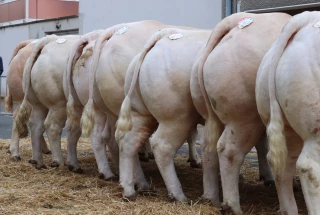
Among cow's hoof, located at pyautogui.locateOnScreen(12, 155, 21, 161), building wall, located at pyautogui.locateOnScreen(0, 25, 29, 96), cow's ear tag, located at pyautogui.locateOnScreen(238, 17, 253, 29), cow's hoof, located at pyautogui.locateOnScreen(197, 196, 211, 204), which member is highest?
cow's ear tag, located at pyautogui.locateOnScreen(238, 17, 253, 29)

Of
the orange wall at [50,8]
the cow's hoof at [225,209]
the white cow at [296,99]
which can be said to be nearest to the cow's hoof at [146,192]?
the cow's hoof at [225,209]

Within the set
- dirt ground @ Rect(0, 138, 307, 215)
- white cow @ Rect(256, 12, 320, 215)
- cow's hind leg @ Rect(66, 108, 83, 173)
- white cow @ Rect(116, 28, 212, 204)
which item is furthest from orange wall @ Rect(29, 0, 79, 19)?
white cow @ Rect(256, 12, 320, 215)

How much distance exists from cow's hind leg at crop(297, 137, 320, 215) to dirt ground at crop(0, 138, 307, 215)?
1173 millimetres

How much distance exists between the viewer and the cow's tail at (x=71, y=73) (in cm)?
716

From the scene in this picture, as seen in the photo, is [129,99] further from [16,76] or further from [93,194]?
[16,76]

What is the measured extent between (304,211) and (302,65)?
172 centimetres

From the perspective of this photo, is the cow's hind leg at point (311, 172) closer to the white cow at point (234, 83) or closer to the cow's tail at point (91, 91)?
the white cow at point (234, 83)

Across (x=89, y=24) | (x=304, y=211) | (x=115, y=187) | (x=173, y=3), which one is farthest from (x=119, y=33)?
(x=89, y=24)

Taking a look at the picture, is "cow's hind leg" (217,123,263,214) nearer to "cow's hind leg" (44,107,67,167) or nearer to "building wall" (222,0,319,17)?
"cow's hind leg" (44,107,67,167)

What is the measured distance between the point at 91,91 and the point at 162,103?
1309 mm

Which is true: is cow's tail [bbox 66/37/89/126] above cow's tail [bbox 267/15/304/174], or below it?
below

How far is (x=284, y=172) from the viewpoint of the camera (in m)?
4.71

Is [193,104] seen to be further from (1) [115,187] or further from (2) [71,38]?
(2) [71,38]

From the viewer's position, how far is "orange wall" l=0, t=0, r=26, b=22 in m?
25.1
